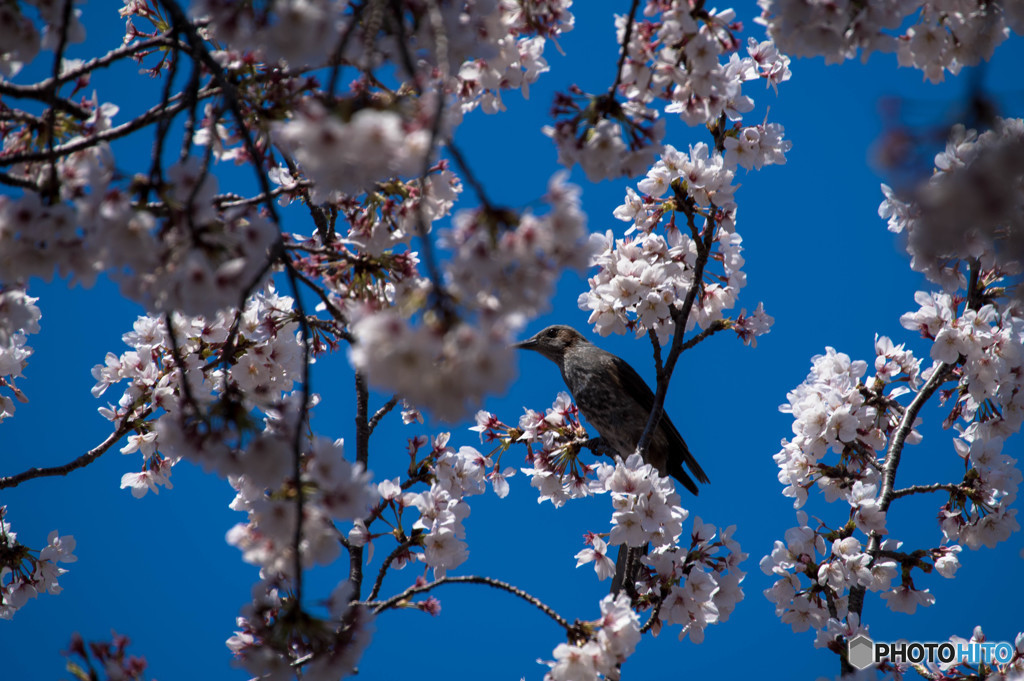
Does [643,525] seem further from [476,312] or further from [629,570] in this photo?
[476,312]

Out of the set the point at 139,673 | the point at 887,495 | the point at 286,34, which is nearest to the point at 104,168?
the point at 286,34

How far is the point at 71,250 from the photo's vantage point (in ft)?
5.33

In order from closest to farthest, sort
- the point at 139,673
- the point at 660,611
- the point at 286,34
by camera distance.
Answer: the point at 286,34
the point at 139,673
the point at 660,611

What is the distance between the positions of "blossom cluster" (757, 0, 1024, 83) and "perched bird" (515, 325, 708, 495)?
2492mm

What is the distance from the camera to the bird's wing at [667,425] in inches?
179

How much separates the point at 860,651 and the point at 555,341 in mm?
2937

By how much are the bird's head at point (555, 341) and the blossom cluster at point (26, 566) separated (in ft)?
9.82

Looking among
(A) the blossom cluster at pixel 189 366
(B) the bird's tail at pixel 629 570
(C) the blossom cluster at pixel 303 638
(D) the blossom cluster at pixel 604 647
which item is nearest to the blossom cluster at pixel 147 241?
(C) the blossom cluster at pixel 303 638

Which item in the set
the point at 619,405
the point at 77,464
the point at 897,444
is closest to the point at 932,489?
the point at 897,444

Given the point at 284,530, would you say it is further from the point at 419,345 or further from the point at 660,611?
the point at 660,611

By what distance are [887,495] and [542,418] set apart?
146cm

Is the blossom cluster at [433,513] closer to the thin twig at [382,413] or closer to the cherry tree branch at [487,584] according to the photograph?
the thin twig at [382,413]

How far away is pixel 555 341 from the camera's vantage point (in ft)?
18.0

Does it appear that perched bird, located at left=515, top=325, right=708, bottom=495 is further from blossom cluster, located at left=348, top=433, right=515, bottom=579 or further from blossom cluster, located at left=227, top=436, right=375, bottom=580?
blossom cluster, located at left=227, top=436, right=375, bottom=580
